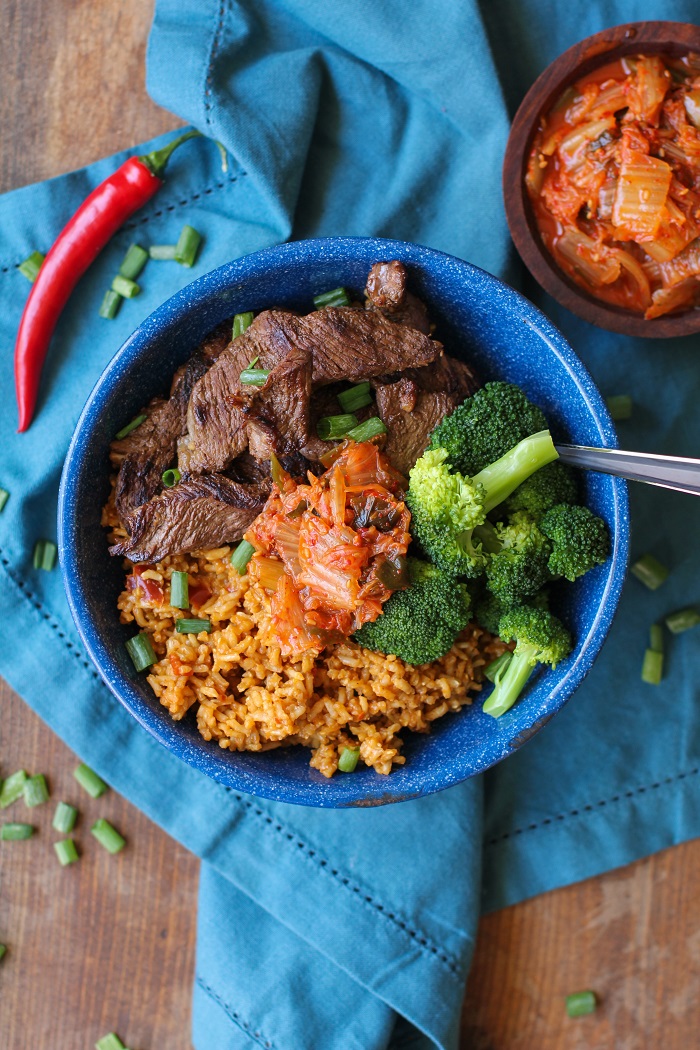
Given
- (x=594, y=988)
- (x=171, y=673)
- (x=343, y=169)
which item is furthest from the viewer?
(x=594, y=988)

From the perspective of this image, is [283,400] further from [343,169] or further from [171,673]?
[343,169]

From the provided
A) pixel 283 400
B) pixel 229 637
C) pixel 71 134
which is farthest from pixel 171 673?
A: pixel 71 134

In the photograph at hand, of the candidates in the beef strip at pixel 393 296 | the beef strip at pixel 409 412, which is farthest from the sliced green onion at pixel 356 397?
the beef strip at pixel 393 296

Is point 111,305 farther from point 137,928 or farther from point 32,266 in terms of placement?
point 137,928

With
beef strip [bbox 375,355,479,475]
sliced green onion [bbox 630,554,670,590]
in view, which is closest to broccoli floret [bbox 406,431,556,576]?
beef strip [bbox 375,355,479,475]

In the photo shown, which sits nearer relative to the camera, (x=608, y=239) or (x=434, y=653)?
(x=434, y=653)

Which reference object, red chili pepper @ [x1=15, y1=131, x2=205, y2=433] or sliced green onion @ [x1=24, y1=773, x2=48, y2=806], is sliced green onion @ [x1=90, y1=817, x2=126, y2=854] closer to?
sliced green onion @ [x1=24, y1=773, x2=48, y2=806]
